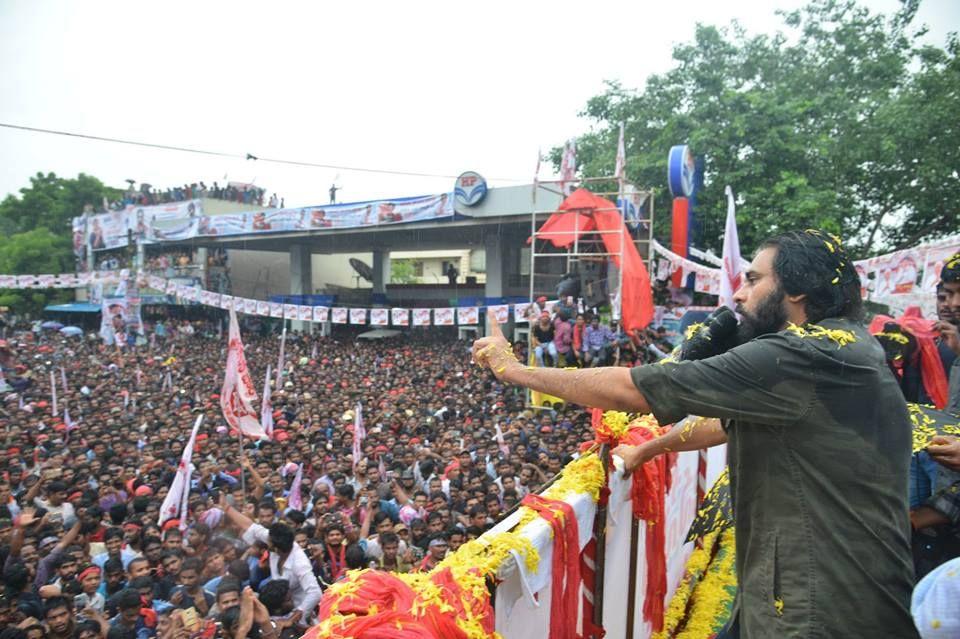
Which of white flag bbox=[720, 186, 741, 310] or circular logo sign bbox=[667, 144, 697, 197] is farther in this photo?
circular logo sign bbox=[667, 144, 697, 197]

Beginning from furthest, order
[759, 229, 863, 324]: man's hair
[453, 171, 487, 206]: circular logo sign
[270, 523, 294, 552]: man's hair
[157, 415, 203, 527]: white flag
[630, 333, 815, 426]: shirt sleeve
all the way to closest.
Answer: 1. [453, 171, 487, 206]: circular logo sign
2. [157, 415, 203, 527]: white flag
3. [270, 523, 294, 552]: man's hair
4. [759, 229, 863, 324]: man's hair
5. [630, 333, 815, 426]: shirt sleeve

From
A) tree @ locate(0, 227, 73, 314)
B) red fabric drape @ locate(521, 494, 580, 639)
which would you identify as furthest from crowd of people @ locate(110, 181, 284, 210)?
red fabric drape @ locate(521, 494, 580, 639)

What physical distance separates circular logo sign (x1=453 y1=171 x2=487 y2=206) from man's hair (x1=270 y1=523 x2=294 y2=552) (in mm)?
15974

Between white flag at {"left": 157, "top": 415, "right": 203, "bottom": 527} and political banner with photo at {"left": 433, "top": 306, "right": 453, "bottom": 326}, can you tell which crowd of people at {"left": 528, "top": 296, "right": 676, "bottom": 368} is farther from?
white flag at {"left": 157, "top": 415, "right": 203, "bottom": 527}

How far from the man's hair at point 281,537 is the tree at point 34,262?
1747 inches

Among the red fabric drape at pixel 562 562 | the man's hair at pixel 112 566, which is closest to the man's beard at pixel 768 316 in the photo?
the red fabric drape at pixel 562 562

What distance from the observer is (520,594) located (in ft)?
6.95

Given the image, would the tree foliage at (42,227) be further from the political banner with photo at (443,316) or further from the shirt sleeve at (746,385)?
the shirt sleeve at (746,385)

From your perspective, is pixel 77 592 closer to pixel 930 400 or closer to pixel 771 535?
pixel 771 535

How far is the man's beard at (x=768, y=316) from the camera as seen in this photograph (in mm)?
1789

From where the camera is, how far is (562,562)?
2.40 metres

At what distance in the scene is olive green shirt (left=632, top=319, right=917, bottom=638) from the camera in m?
1.57

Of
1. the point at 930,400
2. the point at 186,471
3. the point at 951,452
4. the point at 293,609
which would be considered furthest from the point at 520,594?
the point at 186,471

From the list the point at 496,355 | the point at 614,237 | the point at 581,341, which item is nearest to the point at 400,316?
the point at 581,341
